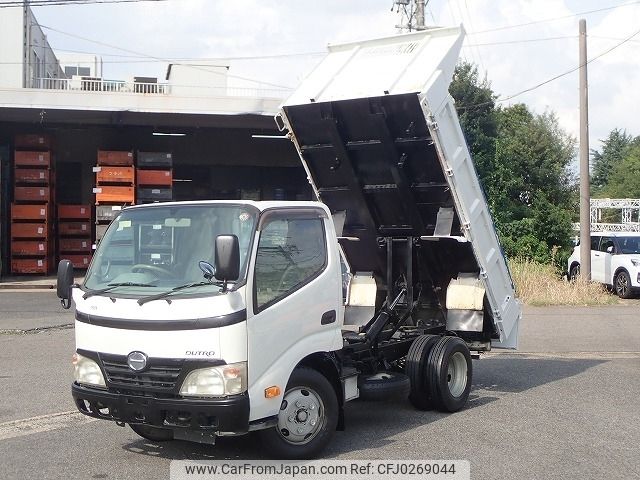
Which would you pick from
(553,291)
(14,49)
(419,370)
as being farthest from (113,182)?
(419,370)

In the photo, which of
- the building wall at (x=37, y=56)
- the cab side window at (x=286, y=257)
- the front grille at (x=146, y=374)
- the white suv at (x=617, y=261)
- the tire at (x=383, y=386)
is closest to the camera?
the front grille at (x=146, y=374)

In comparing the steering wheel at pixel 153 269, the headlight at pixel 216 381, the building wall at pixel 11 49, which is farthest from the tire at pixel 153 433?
the building wall at pixel 11 49

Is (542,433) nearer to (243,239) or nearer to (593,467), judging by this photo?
(593,467)

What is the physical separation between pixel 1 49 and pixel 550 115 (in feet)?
77.2

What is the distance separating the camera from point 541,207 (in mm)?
31250

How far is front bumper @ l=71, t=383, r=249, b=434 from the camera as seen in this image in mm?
5996

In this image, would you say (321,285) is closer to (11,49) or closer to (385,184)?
(385,184)

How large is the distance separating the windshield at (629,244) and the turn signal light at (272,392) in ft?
61.2

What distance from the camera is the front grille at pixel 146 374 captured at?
20.0 feet

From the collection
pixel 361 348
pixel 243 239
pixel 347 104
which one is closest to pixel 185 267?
pixel 243 239

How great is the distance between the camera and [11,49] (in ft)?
105

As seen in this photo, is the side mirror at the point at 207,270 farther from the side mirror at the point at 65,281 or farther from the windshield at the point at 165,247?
the side mirror at the point at 65,281

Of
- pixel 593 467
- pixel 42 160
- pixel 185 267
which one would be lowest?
pixel 593 467

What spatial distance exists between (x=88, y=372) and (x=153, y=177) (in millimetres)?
18521
